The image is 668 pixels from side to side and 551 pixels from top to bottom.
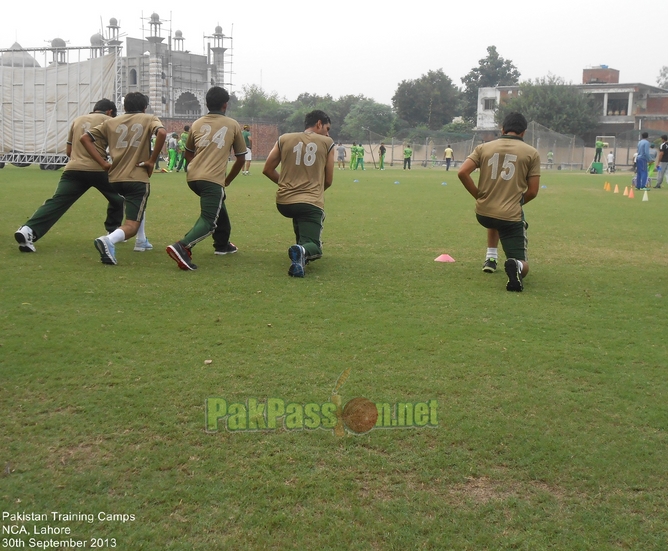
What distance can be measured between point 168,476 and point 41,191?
15.6 m

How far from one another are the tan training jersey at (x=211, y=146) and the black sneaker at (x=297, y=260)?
137 centimetres

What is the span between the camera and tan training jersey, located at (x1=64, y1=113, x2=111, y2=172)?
849 centimetres

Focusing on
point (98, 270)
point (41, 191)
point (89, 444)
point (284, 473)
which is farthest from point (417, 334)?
point (41, 191)

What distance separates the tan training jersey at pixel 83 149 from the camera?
8.49 meters

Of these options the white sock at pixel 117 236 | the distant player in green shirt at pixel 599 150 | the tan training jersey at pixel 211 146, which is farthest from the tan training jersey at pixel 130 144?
the distant player in green shirt at pixel 599 150

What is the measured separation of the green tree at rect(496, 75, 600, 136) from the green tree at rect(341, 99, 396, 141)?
18.5m

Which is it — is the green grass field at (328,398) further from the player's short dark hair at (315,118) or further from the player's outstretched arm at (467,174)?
the player's short dark hair at (315,118)

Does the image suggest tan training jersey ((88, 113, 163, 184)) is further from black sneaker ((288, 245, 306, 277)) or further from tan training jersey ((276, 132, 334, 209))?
black sneaker ((288, 245, 306, 277))

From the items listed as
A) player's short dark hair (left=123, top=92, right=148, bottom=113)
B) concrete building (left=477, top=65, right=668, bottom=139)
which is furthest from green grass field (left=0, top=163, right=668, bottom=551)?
concrete building (left=477, top=65, right=668, bottom=139)

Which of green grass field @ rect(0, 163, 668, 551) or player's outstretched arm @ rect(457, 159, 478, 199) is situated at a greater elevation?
player's outstretched arm @ rect(457, 159, 478, 199)

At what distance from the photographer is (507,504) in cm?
311

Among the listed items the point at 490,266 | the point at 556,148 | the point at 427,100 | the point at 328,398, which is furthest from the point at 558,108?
the point at 328,398

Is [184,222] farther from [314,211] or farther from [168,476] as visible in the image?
[168,476]

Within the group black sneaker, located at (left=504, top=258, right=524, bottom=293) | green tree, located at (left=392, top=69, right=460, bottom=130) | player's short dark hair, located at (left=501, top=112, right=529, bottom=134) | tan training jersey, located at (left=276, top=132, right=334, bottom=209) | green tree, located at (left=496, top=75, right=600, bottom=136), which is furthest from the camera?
green tree, located at (left=392, top=69, right=460, bottom=130)
